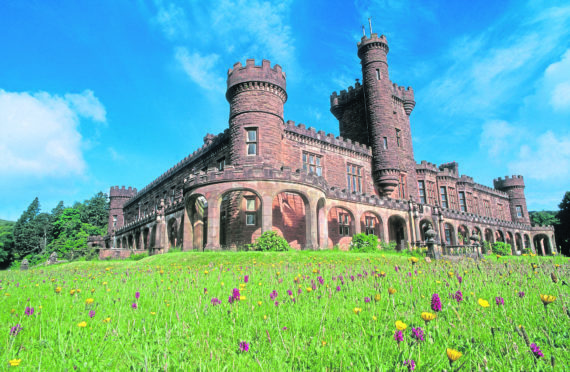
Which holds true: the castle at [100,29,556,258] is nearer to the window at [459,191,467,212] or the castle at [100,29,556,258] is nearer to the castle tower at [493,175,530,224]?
the window at [459,191,467,212]

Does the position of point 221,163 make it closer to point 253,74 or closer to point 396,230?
point 253,74

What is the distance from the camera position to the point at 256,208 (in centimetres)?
2150

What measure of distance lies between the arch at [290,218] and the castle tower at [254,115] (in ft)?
8.11

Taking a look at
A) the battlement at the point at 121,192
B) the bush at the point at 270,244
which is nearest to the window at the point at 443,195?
the bush at the point at 270,244

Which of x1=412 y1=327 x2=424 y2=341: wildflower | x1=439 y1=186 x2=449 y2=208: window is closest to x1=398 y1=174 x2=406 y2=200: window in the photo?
x1=439 y1=186 x2=449 y2=208: window

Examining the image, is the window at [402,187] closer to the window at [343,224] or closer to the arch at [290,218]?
the window at [343,224]

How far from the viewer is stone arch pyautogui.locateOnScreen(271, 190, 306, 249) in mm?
21812

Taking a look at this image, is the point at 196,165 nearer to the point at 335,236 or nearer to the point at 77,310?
the point at 335,236

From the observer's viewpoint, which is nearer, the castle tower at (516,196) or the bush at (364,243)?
the bush at (364,243)

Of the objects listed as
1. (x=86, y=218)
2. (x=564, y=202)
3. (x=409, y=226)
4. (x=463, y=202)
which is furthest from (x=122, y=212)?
(x=564, y=202)

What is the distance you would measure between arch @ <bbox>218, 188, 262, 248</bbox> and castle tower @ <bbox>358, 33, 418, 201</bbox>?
13761 mm

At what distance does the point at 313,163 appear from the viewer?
2656 cm

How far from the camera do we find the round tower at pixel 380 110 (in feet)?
98.2

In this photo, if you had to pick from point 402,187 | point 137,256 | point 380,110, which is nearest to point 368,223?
point 402,187
